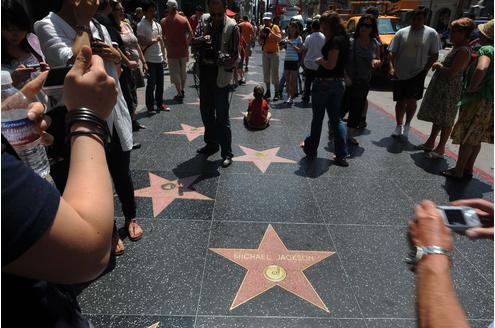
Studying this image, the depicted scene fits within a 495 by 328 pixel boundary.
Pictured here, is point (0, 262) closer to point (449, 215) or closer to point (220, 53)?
point (449, 215)

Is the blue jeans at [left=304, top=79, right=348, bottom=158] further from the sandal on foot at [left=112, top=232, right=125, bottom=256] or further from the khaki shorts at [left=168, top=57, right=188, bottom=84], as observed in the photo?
the khaki shorts at [left=168, top=57, right=188, bottom=84]

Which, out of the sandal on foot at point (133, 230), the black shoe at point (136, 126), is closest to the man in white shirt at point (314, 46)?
the black shoe at point (136, 126)

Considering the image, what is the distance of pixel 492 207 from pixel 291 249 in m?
1.95

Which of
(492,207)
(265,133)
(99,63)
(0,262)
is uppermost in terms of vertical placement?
(99,63)

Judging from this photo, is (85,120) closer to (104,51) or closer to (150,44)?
(104,51)

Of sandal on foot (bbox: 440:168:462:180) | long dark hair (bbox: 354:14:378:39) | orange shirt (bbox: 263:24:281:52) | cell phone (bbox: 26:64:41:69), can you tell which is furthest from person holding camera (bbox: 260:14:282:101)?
cell phone (bbox: 26:64:41:69)

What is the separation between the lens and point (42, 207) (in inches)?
26.2

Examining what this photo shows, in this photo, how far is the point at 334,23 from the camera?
4285mm

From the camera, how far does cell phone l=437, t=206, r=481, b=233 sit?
1113 mm

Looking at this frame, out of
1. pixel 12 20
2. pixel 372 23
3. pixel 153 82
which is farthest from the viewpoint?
pixel 153 82

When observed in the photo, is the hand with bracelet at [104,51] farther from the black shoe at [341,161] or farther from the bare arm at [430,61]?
the bare arm at [430,61]

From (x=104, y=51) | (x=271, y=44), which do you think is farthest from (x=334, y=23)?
(x=271, y=44)

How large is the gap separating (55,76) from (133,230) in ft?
6.18

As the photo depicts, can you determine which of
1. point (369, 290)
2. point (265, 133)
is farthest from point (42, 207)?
point (265, 133)
